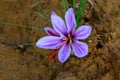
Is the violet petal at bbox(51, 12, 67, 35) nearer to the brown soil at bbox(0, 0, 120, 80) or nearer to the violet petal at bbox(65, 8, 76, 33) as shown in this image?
the violet petal at bbox(65, 8, 76, 33)

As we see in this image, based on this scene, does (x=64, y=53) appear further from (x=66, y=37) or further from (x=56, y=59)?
(x=56, y=59)

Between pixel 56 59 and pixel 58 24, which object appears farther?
pixel 56 59

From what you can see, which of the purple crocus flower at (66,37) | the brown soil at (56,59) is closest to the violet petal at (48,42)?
the purple crocus flower at (66,37)

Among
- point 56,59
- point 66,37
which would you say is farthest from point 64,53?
point 56,59

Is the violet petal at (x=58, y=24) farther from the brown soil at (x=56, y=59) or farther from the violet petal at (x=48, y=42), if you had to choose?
the brown soil at (x=56, y=59)

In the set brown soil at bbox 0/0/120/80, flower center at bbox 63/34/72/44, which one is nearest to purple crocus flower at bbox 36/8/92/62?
flower center at bbox 63/34/72/44

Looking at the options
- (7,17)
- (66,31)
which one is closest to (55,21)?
(66,31)
